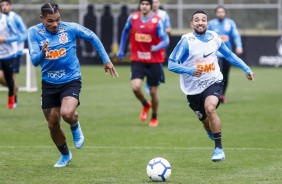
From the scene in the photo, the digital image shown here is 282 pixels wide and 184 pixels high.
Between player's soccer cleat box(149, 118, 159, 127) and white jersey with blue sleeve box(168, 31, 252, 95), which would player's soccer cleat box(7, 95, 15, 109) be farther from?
white jersey with blue sleeve box(168, 31, 252, 95)

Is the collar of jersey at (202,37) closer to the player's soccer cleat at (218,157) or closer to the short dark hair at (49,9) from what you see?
the player's soccer cleat at (218,157)

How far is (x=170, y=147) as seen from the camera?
13.6m

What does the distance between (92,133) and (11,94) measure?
15.3 ft

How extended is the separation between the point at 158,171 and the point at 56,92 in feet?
6.72

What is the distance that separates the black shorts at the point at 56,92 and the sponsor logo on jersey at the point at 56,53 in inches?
15.2

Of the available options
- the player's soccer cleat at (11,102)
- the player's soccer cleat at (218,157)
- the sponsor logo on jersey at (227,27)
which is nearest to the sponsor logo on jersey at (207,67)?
the player's soccer cleat at (218,157)

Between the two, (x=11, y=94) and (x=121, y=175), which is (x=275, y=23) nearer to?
(x=11, y=94)

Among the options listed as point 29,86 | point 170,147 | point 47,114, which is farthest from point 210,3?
point 47,114

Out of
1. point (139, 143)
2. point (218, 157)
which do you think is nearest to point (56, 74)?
point (218, 157)

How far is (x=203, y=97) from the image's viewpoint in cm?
1197

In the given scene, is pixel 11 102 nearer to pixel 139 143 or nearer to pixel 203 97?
pixel 139 143

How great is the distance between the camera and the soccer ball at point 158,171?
9.98 m

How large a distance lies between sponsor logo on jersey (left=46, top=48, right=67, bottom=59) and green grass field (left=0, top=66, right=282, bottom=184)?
1.46 metres

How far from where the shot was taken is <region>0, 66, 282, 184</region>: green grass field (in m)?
10.7
